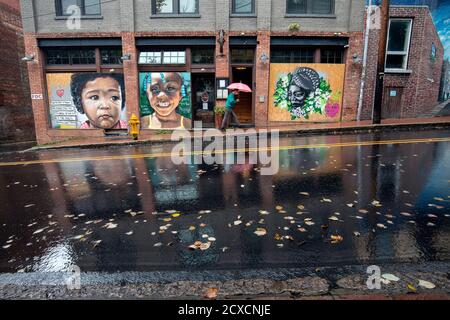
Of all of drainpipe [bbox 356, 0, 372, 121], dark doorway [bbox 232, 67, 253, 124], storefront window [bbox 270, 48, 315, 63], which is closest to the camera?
drainpipe [bbox 356, 0, 372, 121]

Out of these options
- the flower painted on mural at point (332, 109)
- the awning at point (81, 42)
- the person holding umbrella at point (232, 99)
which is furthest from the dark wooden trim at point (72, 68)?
the flower painted on mural at point (332, 109)

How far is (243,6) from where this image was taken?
15234 millimetres

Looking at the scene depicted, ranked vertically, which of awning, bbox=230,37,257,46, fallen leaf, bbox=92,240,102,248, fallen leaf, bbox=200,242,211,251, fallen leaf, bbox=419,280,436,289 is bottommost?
fallen leaf, bbox=92,240,102,248

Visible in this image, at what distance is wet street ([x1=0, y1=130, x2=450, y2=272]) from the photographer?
11.1ft

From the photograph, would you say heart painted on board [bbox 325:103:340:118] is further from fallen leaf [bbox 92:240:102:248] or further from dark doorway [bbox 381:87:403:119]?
fallen leaf [bbox 92:240:102:248]

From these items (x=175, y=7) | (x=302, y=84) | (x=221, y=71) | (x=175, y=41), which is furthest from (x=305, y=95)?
(x=175, y=7)

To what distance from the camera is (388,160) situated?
7.50m

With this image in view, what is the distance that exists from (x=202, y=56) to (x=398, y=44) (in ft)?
34.4

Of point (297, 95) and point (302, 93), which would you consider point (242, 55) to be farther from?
point (302, 93)

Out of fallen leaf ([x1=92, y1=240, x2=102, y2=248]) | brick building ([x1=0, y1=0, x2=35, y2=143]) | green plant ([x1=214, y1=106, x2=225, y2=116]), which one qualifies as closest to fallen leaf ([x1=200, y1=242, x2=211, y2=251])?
fallen leaf ([x1=92, y1=240, x2=102, y2=248])

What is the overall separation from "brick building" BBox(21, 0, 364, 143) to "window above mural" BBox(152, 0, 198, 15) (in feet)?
0.17

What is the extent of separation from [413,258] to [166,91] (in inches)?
562

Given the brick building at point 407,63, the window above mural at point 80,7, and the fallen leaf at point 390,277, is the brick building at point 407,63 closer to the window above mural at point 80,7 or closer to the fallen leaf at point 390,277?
the window above mural at point 80,7

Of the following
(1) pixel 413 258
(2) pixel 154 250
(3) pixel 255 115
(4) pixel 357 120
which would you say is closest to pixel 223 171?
(2) pixel 154 250
